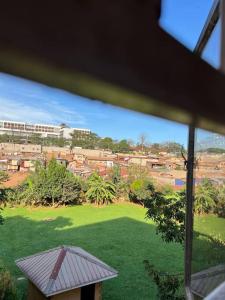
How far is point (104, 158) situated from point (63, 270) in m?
3.20

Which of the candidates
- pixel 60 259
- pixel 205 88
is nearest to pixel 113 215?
pixel 60 259

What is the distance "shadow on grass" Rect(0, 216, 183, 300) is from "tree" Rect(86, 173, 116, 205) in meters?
0.66

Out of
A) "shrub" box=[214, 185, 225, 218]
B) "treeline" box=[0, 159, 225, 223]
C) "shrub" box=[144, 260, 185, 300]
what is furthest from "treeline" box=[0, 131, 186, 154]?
"treeline" box=[0, 159, 225, 223]

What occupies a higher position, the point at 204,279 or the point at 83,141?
the point at 83,141

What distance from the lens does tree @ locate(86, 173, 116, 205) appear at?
266 inches

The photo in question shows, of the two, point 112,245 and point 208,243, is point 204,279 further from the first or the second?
point 112,245

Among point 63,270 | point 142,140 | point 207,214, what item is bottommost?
point 63,270

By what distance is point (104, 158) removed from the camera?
592 centimetres

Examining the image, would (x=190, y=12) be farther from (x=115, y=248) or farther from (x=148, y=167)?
(x=115, y=248)

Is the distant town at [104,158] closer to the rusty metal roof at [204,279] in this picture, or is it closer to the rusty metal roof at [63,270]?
the rusty metal roof at [204,279]

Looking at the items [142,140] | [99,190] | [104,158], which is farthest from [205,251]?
[99,190]

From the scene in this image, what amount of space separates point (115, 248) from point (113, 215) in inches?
59.7

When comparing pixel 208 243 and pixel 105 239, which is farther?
pixel 105 239

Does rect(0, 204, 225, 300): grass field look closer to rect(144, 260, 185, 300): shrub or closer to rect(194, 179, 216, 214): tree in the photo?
rect(144, 260, 185, 300): shrub
